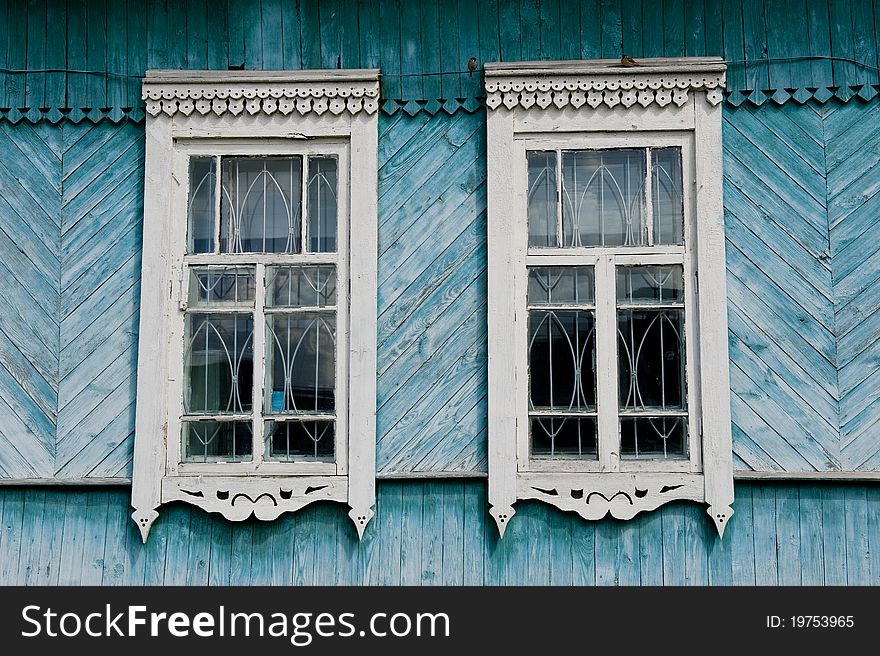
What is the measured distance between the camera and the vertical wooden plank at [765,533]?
403 cm

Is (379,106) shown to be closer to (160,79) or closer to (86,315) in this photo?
(160,79)

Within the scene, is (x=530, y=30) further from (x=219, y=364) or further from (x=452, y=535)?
(x=452, y=535)

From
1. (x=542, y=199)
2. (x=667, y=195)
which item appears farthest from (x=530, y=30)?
(x=667, y=195)

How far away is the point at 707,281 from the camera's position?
412 centimetres

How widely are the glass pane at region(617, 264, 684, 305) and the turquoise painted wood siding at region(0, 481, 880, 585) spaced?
913 millimetres

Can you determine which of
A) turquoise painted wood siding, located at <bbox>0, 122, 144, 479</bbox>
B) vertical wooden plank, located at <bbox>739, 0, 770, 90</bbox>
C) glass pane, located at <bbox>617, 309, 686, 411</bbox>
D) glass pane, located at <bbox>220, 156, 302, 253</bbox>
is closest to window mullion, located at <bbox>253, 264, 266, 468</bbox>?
glass pane, located at <bbox>220, 156, 302, 253</bbox>

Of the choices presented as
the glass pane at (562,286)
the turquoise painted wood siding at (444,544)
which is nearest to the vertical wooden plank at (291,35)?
the glass pane at (562,286)

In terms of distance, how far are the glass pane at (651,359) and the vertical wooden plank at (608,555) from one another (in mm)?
522

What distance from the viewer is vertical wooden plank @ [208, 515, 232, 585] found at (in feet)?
13.5

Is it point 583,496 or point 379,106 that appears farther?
point 379,106

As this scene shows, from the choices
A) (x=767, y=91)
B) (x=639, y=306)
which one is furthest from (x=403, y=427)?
(x=767, y=91)

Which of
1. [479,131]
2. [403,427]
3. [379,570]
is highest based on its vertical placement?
[479,131]

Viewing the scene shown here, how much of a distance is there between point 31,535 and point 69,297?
110cm

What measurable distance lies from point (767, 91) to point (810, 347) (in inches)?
46.9
